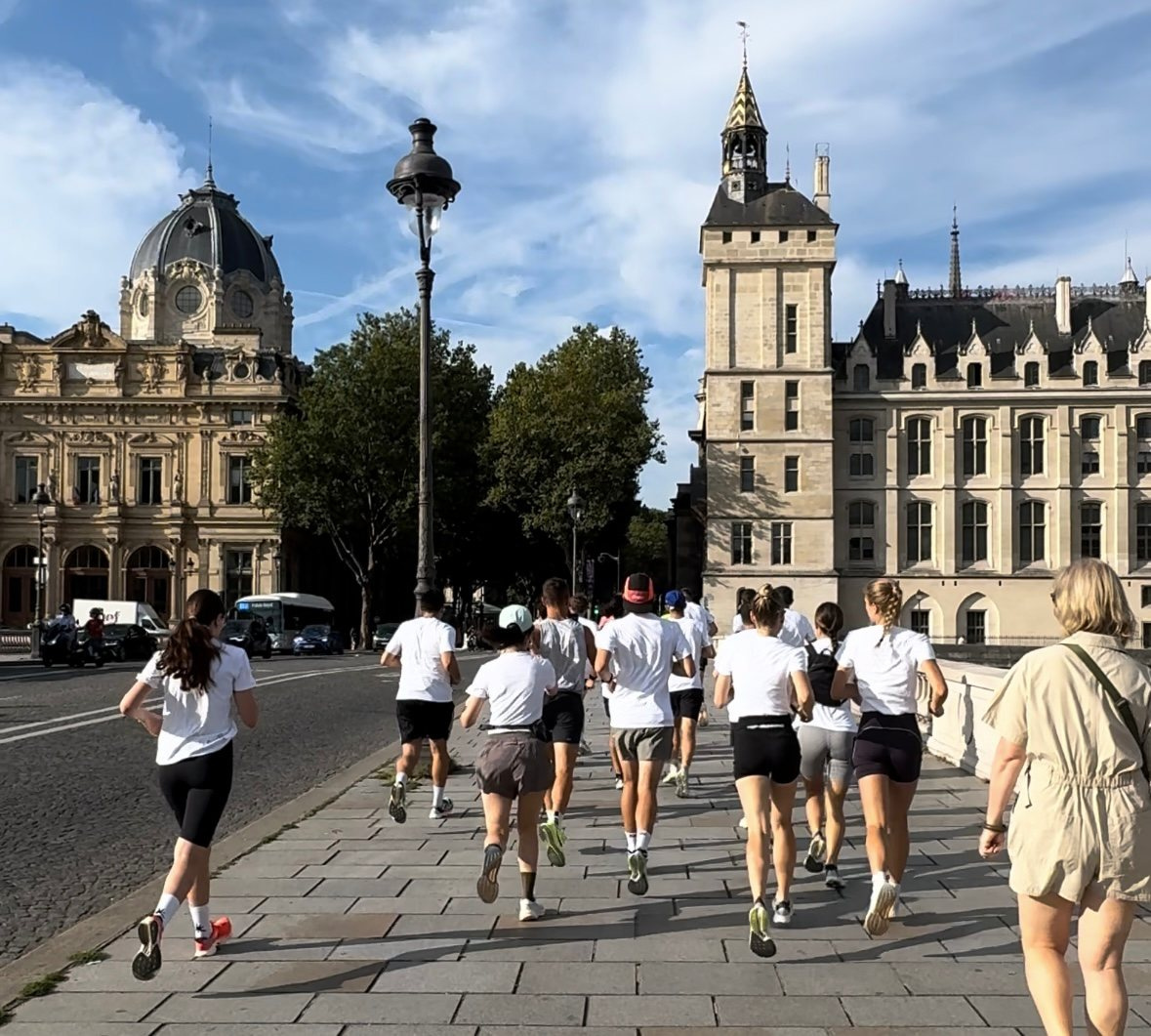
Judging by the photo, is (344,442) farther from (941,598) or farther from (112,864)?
(112,864)

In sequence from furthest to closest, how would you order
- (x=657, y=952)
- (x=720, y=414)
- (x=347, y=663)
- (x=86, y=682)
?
(x=720, y=414)
(x=347, y=663)
(x=86, y=682)
(x=657, y=952)

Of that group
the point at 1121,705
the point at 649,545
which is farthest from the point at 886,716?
the point at 649,545

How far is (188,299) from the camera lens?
74938mm

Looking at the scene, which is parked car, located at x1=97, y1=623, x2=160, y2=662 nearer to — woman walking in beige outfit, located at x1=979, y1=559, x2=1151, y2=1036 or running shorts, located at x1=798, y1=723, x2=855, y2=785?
running shorts, located at x1=798, y1=723, x2=855, y2=785

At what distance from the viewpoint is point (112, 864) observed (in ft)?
28.7

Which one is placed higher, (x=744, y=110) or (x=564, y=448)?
(x=744, y=110)

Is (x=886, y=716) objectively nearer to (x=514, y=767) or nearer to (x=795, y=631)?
(x=514, y=767)

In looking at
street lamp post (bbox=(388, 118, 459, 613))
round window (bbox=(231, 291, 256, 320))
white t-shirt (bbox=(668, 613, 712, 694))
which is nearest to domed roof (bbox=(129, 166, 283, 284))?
round window (bbox=(231, 291, 256, 320))

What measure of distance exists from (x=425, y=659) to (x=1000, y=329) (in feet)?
210

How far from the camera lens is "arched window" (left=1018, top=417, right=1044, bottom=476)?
64.6m

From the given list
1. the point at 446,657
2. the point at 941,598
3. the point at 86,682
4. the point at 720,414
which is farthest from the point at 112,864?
the point at 941,598

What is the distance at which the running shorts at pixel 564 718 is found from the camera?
9766mm

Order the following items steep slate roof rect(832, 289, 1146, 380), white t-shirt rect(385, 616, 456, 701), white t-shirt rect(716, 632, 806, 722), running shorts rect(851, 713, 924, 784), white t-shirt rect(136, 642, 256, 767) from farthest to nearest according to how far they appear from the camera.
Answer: steep slate roof rect(832, 289, 1146, 380), white t-shirt rect(385, 616, 456, 701), running shorts rect(851, 713, 924, 784), white t-shirt rect(716, 632, 806, 722), white t-shirt rect(136, 642, 256, 767)

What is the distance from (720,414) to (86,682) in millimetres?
39336
